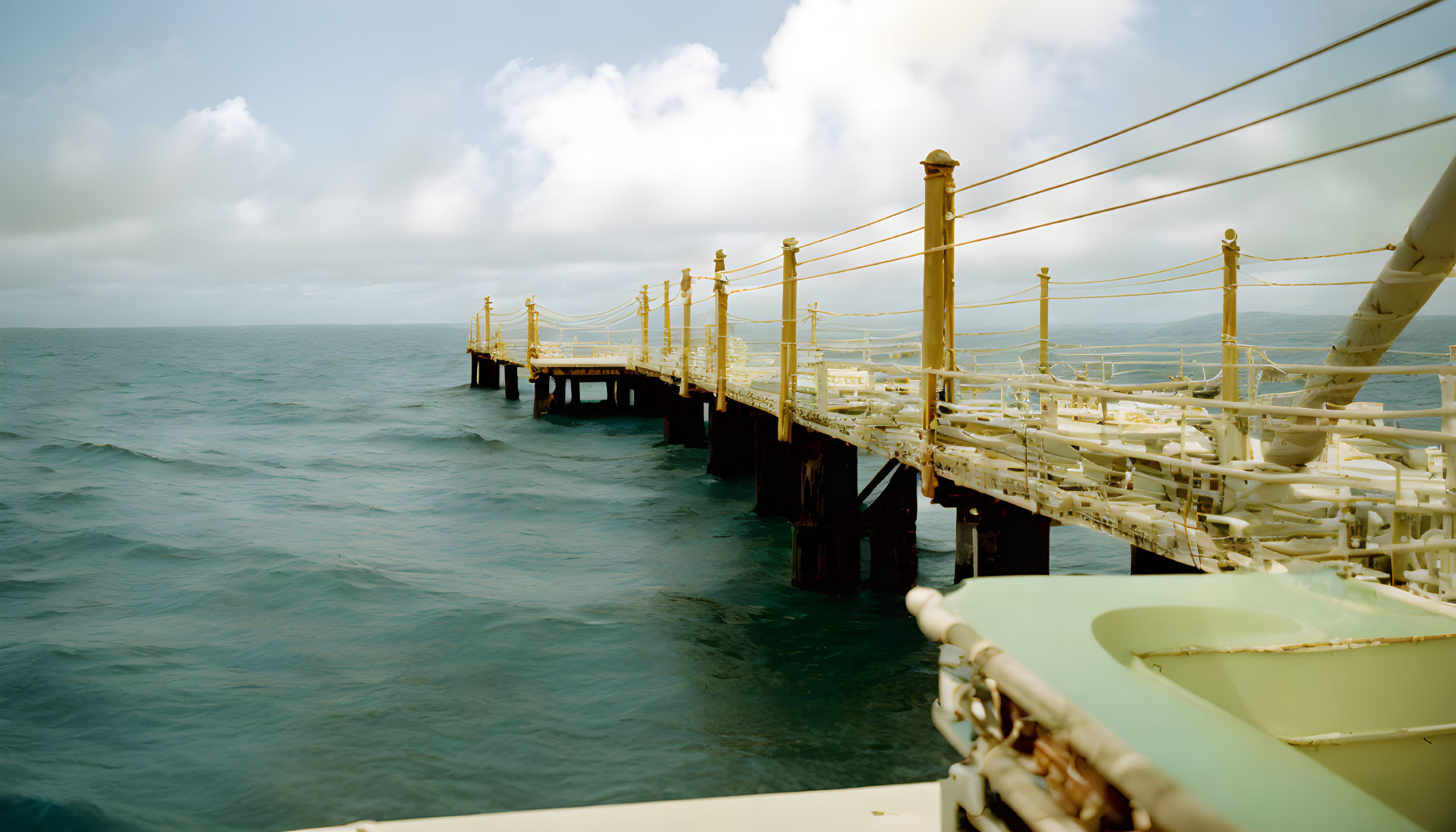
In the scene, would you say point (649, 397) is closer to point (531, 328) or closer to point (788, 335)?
point (531, 328)

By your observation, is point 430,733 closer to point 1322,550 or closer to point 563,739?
point 563,739

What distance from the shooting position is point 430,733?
9047mm

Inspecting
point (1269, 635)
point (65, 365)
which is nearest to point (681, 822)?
point (1269, 635)

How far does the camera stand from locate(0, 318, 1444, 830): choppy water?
26.9 ft

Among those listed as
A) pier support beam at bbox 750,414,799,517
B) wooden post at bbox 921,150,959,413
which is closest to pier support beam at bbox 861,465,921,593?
wooden post at bbox 921,150,959,413

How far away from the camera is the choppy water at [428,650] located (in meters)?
8.19

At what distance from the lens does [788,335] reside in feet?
40.3

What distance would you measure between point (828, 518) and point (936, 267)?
5259mm

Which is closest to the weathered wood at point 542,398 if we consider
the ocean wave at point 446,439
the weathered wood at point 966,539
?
the ocean wave at point 446,439

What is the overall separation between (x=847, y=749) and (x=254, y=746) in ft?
20.1

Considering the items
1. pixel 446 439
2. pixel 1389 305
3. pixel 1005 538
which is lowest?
pixel 446 439

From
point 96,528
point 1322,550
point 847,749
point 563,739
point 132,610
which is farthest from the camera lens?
point 96,528

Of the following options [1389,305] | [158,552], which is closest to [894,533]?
[1389,305]

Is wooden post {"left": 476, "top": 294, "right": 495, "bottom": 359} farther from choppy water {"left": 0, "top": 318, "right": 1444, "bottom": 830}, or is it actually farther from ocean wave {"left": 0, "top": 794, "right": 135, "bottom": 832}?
ocean wave {"left": 0, "top": 794, "right": 135, "bottom": 832}
